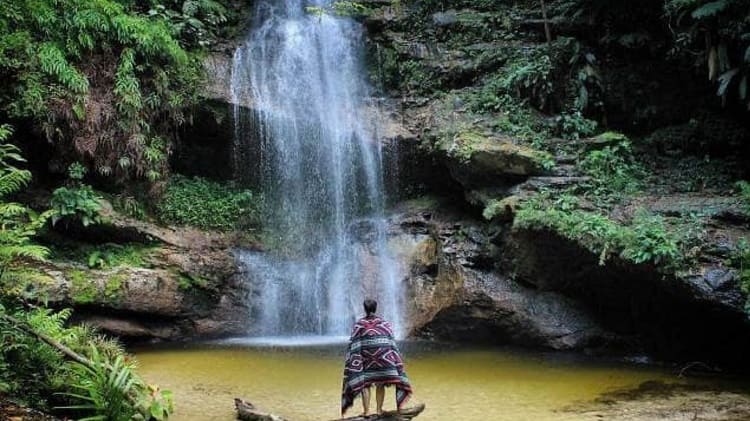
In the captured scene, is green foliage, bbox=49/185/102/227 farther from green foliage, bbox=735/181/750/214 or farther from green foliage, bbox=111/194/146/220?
green foliage, bbox=735/181/750/214

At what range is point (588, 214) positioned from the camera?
1030 centimetres

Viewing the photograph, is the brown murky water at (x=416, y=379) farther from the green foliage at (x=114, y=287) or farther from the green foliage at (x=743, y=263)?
the green foliage at (x=743, y=263)

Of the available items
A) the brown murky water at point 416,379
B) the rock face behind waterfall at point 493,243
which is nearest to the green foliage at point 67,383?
the brown murky water at point 416,379

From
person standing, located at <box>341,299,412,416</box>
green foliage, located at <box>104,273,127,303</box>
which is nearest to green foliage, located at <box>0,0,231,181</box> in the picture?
green foliage, located at <box>104,273,127,303</box>

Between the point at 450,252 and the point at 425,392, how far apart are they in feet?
15.6

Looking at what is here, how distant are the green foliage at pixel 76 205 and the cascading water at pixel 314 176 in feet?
10.3

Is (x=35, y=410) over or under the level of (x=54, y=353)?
under

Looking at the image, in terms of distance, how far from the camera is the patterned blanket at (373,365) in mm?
5555

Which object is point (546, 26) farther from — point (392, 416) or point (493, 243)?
point (392, 416)

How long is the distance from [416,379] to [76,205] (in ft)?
22.7

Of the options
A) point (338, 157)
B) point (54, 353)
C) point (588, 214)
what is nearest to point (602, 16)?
point (588, 214)

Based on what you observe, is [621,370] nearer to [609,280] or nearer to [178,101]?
[609,280]

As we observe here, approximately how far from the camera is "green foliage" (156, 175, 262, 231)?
13.0 m

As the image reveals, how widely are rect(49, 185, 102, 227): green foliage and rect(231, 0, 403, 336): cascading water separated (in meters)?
3.14
